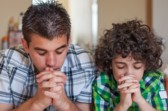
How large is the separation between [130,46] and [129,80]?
0.49 feet

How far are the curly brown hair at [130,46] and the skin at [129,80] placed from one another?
22mm

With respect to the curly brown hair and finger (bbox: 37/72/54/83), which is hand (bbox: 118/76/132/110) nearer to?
the curly brown hair

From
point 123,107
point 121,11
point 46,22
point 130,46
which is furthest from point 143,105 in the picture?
point 121,11

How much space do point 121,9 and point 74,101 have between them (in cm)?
134

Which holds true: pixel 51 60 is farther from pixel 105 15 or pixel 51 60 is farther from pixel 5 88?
pixel 105 15

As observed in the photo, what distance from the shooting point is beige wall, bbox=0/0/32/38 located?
2348 mm

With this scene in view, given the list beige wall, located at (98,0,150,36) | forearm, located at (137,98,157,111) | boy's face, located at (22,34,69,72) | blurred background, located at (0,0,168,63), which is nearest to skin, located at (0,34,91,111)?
boy's face, located at (22,34,69,72)

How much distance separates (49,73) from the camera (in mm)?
915

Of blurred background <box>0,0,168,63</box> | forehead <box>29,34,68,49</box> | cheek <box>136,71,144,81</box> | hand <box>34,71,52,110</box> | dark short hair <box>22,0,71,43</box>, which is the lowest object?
hand <box>34,71,52,110</box>

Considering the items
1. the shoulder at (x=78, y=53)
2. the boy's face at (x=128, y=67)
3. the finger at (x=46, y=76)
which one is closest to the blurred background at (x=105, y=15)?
the shoulder at (x=78, y=53)

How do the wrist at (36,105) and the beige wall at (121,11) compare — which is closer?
the wrist at (36,105)

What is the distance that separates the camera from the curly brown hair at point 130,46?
104 cm

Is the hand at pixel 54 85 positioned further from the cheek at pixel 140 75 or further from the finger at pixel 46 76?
the cheek at pixel 140 75

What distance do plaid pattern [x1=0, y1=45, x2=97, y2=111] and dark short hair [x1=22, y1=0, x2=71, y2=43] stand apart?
0.13 m
